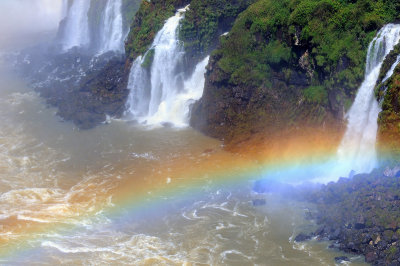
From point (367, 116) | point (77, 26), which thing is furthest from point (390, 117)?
point (77, 26)

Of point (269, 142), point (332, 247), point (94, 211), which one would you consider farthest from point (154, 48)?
Result: point (332, 247)

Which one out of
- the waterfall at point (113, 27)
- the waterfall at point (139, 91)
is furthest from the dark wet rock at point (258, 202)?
the waterfall at point (113, 27)

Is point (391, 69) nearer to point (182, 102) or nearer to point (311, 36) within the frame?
point (311, 36)

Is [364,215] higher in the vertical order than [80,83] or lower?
lower

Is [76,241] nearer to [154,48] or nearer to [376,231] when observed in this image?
[376,231]

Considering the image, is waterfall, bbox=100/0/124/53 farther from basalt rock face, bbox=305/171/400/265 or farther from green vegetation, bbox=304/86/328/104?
basalt rock face, bbox=305/171/400/265

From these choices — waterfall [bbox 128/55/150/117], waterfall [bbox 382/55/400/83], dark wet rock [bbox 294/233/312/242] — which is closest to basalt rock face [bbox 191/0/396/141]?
waterfall [bbox 382/55/400/83]
